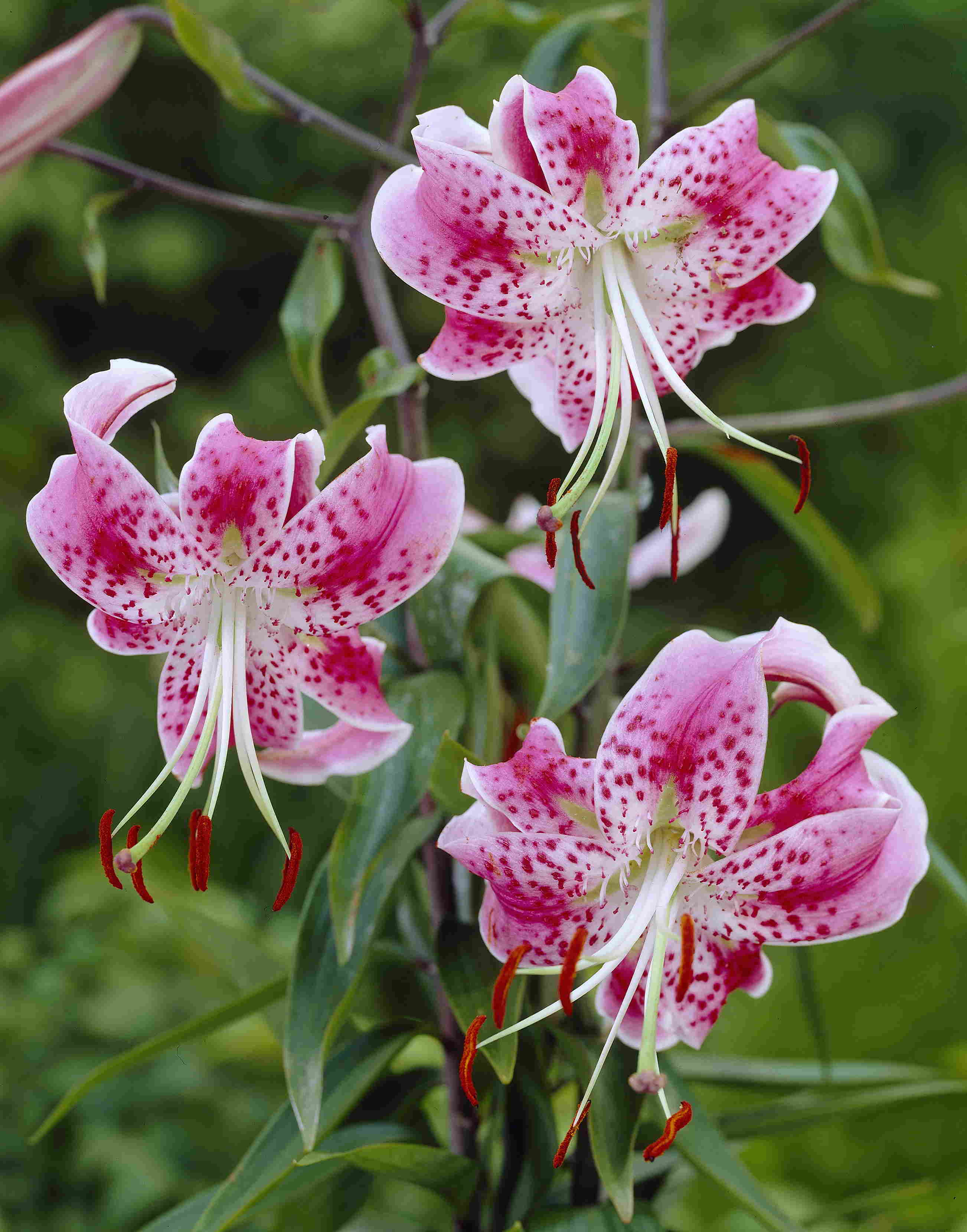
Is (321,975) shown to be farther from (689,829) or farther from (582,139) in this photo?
(582,139)

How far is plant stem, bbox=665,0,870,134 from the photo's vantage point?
584mm

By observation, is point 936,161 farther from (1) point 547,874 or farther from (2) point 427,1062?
(1) point 547,874

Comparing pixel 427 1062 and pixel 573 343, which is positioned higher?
pixel 573 343

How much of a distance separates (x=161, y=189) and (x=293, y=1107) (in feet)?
1.42

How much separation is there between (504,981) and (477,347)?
0.75ft

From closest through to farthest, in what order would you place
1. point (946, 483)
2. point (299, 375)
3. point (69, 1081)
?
point (299, 375) < point (69, 1081) < point (946, 483)

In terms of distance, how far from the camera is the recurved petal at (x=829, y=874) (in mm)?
389

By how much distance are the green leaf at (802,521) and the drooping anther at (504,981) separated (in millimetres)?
319

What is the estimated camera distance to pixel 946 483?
1.85 meters

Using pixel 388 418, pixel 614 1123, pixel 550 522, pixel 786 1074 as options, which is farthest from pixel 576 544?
pixel 388 418

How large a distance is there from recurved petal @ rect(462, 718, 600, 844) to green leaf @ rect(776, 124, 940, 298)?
345mm

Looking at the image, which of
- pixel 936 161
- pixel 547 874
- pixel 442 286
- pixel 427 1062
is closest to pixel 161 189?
pixel 442 286

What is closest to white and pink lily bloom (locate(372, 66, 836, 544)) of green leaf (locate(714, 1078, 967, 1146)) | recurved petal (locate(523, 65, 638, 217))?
recurved petal (locate(523, 65, 638, 217))

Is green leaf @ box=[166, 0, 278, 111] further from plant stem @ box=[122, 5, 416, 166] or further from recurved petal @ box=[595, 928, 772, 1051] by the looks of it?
recurved petal @ box=[595, 928, 772, 1051]
